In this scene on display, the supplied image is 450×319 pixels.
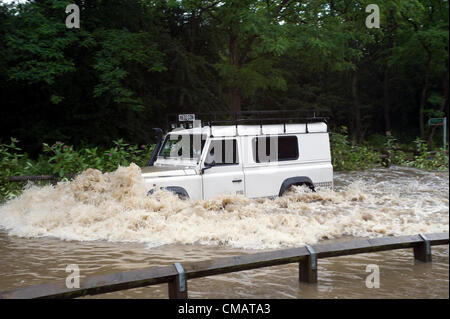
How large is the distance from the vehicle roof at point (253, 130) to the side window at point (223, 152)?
172 millimetres

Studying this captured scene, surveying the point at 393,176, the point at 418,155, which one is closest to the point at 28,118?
the point at 393,176

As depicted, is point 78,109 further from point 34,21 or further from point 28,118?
point 34,21

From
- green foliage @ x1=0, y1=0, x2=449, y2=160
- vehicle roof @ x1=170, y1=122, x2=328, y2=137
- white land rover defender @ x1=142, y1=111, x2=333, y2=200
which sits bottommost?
white land rover defender @ x1=142, y1=111, x2=333, y2=200

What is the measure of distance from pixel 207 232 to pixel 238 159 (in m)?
2.11

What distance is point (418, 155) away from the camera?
18625 millimetres

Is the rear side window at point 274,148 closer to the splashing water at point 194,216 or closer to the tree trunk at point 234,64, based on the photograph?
the splashing water at point 194,216

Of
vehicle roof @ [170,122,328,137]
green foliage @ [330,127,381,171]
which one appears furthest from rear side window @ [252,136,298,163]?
green foliage @ [330,127,381,171]

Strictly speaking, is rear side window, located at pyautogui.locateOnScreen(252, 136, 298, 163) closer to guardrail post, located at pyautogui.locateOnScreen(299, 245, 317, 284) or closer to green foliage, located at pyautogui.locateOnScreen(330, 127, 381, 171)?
guardrail post, located at pyautogui.locateOnScreen(299, 245, 317, 284)

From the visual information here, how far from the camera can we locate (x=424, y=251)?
5672mm

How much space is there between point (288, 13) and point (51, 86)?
376 inches

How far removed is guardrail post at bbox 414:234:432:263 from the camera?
5.52 meters

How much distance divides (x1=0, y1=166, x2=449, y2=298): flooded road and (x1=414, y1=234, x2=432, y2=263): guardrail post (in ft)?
0.28

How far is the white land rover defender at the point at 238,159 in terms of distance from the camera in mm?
9367

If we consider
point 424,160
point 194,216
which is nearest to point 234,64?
point 424,160
